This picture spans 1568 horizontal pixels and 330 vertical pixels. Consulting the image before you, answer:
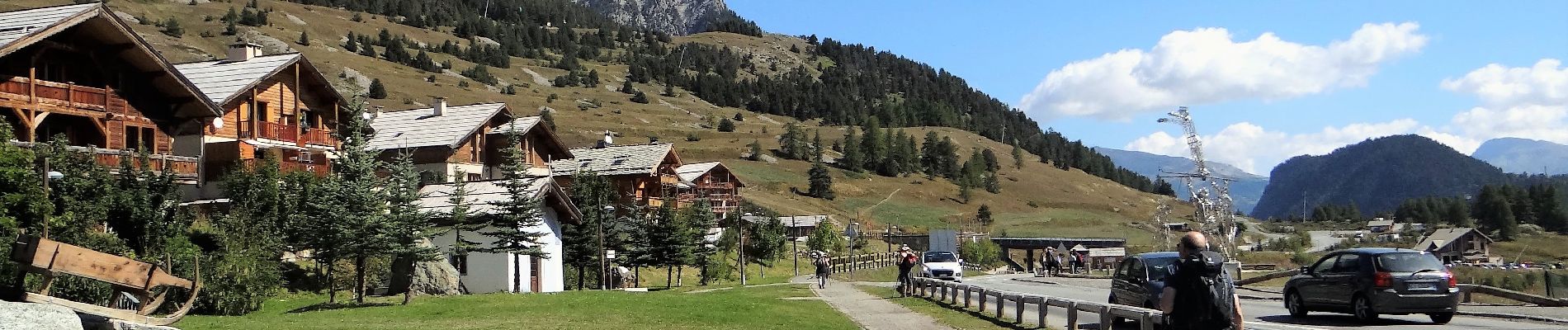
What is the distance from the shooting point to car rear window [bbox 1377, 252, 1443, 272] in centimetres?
2006

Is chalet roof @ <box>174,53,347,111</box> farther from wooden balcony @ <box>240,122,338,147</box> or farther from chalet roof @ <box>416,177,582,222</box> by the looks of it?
chalet roof @ <box>416,177,582,222</box>

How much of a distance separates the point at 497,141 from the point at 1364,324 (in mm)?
45205

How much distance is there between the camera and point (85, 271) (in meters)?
15.4

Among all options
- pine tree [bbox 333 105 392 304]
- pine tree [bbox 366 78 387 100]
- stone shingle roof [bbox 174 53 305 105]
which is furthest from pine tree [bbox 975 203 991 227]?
pine tree [bbox 333 105 392 304]

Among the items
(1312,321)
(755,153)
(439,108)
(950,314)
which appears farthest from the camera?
(755,153)

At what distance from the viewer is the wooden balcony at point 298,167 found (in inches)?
1593

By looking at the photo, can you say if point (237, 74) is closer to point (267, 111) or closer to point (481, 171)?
point (267, 111)

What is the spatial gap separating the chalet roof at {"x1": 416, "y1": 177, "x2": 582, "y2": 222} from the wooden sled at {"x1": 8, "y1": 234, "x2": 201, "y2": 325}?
20997 mm

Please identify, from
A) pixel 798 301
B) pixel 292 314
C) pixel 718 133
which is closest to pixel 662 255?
pixel 798 301

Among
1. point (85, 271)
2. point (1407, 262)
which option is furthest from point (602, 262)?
point (1407, 262)

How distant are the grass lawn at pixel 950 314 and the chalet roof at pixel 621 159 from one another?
139ft

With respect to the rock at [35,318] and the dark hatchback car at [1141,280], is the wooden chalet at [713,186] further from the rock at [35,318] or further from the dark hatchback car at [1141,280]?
the rock at [35,318]

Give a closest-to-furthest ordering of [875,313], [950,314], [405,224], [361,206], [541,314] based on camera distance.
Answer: [541,314]
[950,314]
[875,313]
[361,206]
[405,224]

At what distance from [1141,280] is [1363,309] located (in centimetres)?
381
